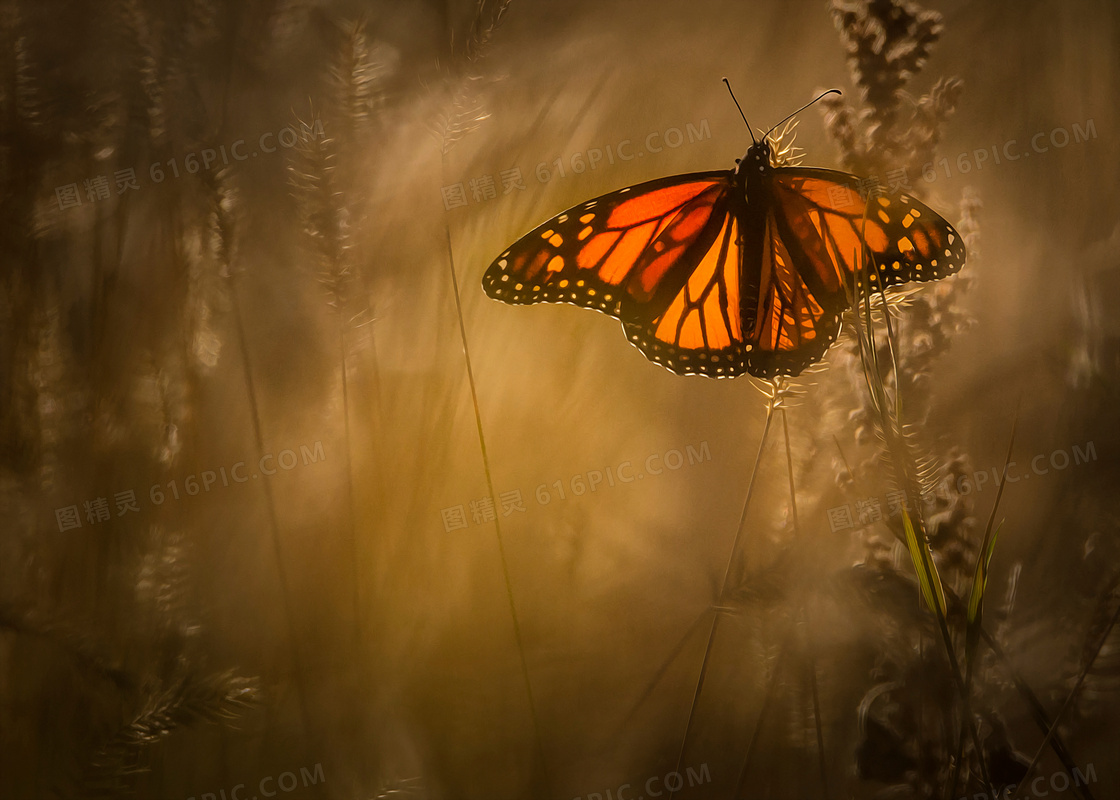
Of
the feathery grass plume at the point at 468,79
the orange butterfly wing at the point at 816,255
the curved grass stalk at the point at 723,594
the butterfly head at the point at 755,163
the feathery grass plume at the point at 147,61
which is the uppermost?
the feathery grass plume at the point at 147,61

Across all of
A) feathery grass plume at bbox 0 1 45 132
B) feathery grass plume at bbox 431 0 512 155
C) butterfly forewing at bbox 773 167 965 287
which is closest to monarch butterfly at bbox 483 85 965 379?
butterfly forewing at bbox 773 167 965 287

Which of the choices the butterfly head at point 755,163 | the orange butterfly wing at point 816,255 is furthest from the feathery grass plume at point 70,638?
the butterfly head at point 755,163

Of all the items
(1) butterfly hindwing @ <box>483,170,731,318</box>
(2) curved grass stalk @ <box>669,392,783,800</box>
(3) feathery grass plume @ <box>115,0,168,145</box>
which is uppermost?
(3) feathery grass plume @ <box>115,0,168,145</box>

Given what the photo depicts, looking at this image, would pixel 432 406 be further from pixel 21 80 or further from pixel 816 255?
pixel 21 80

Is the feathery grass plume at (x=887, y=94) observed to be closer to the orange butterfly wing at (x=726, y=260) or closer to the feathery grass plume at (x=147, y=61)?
the orange butterfly wing at (x=726, y=260)

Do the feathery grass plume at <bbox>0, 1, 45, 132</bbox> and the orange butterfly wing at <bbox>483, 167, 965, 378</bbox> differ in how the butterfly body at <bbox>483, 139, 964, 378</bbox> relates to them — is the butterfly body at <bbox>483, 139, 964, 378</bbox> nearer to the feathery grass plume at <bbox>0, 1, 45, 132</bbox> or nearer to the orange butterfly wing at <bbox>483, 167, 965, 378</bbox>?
the orange butterfly wing at <bbox>483, 167, 965, 378</bbox>

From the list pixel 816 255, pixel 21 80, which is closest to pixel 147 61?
pixel 21 80
